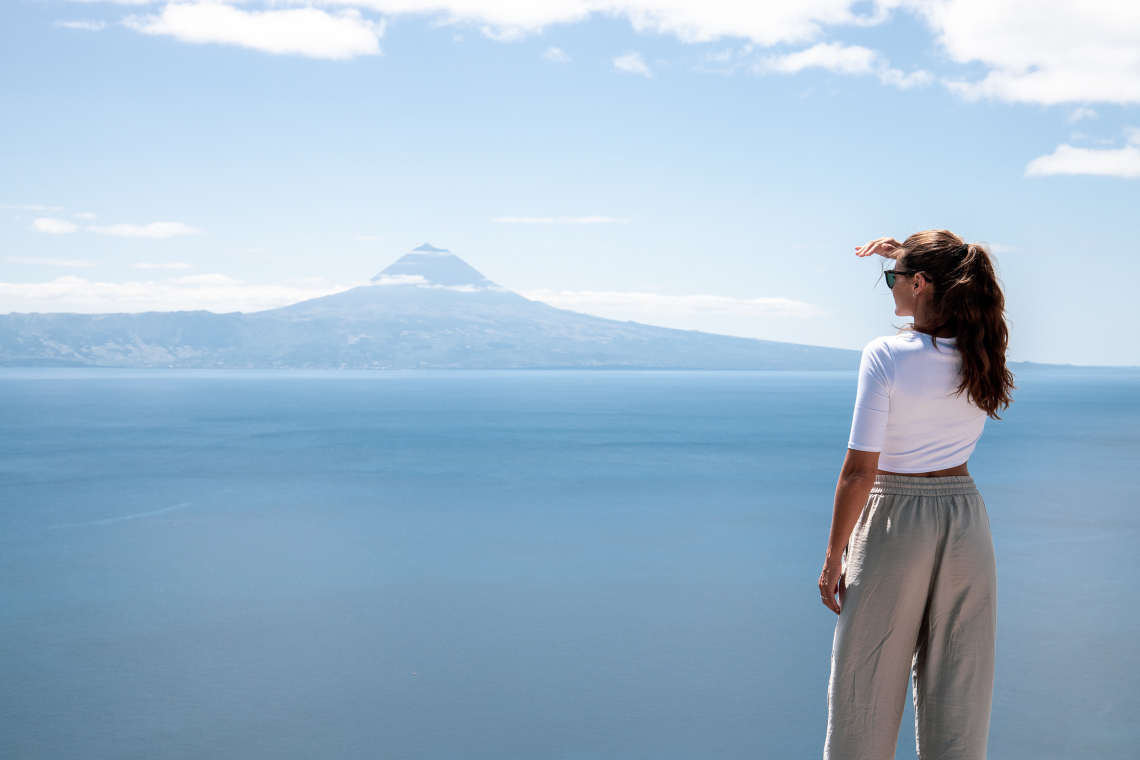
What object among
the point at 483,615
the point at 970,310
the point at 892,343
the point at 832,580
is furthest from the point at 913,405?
the point at 483,615

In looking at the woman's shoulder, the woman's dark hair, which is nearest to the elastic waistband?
the woman's dark hair

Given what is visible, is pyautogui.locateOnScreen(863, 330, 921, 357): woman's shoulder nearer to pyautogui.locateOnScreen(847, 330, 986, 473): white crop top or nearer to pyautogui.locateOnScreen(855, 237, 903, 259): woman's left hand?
pyautogui.locateOnScreen(847, 330, 986, 473): white crop top

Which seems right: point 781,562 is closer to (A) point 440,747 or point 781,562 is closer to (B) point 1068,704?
(B) point 1068,704

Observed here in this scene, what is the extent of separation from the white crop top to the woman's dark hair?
0.03 m

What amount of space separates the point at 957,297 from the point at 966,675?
953 mm

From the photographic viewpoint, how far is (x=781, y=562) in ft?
39.4

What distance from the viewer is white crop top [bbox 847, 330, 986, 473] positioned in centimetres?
210

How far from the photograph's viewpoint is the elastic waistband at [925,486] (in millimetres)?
2201

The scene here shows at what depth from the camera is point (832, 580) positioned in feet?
7.56

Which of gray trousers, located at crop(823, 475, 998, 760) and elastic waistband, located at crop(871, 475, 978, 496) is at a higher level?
elastic waistband, located at crop(871, 475, 978, 496)

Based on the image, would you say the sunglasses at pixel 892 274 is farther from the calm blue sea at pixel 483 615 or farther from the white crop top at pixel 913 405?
the calm blue sea at pixel 483 615

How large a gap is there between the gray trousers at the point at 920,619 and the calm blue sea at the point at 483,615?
11.5 feet

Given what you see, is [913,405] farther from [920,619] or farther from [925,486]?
[920,619]

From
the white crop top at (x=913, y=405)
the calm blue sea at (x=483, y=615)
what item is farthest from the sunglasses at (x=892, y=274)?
the calm blue sea at (x=483, y=615)
